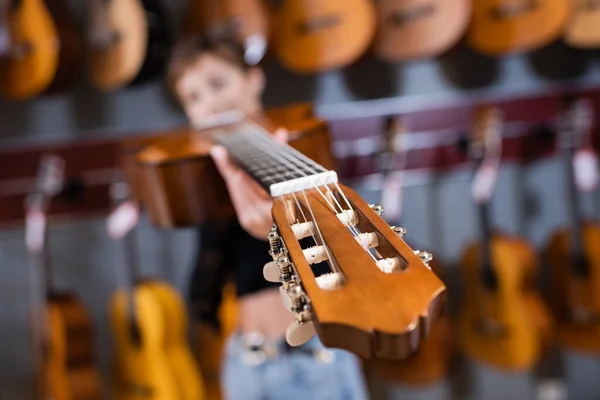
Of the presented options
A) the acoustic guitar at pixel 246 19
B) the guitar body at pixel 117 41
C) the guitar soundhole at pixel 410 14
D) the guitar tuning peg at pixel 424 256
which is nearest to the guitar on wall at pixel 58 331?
the guitar body at pixel 117 41

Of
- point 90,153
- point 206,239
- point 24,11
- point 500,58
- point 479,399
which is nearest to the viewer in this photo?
point 206,239

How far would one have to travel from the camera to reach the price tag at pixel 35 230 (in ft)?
5.04

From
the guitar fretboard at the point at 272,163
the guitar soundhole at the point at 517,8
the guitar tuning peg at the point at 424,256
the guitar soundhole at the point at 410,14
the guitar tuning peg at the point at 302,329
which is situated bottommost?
the guitar tuning peg at the point at 302,329

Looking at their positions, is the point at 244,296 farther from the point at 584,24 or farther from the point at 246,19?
the point at 584,24

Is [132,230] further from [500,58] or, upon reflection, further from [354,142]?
[500,58]

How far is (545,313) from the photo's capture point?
1.61 m

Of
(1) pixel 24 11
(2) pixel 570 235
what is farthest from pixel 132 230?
(2) pixel 570 235

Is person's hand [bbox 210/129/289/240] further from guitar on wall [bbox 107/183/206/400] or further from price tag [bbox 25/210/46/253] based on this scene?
price tag [bbox 25/210/46/253]

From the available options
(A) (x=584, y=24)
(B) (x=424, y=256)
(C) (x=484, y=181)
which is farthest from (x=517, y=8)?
(B) (x=424, y=256)

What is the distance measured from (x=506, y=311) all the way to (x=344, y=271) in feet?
4.16

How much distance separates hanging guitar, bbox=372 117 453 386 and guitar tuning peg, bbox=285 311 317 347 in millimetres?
1078

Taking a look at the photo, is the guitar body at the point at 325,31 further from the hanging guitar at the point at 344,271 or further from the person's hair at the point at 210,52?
the hanging guitar at the point at 344,271

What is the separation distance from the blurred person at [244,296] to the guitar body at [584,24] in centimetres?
85

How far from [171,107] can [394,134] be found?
58cm
